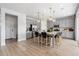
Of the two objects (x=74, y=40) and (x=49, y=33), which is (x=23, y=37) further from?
(x=74, y=40)

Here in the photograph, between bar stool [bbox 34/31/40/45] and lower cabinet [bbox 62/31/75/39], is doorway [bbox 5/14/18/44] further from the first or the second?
lower cabinet [bbox 62/31/75/39]

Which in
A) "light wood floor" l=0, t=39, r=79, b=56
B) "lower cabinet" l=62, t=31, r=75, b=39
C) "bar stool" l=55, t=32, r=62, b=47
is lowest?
"light wood floor" l=0, t=39, r=79, b=56

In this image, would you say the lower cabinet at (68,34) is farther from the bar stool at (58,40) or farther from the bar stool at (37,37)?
the bar stool at (37,37)

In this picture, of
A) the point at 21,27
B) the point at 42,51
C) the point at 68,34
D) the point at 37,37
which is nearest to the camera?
the point at 42,51

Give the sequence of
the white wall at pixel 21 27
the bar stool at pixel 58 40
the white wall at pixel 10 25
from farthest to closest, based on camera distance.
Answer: the white wall at pixel 10 25 → the white wall at pixel 21 27 → the bar stool at pixel 58 40

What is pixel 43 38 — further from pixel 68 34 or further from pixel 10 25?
pixel 10 25

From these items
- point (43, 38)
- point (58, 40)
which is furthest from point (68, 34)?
point (43, 38)

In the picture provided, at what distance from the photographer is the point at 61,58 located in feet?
10.2

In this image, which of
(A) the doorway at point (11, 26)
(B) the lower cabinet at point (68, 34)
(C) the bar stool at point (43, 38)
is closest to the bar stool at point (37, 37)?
(C) the bar stool at point (43, 38)

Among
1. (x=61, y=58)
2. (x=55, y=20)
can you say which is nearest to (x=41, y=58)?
(x=61, y=58)

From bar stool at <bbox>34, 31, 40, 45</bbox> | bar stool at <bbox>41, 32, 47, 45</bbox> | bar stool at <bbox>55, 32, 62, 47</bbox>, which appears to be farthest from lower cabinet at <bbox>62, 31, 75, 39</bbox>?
bar stool at <bbox>34, 31, 40, 45</bbox>

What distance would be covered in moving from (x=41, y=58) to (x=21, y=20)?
451 centimetres

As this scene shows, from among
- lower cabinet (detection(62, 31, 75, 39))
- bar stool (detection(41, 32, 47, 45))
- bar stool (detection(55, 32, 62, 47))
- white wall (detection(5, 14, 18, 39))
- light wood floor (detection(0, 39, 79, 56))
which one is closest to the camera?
light wood floor (detection(0, 39, 79, 56))

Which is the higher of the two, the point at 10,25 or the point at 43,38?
the point at 10,25
